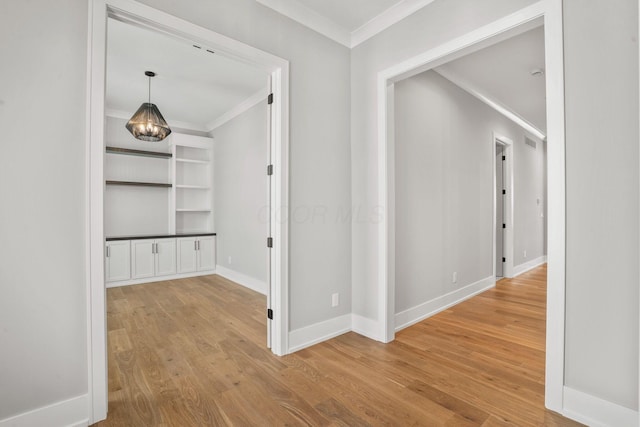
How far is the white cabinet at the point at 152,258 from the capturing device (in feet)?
16.0

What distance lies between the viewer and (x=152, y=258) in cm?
503

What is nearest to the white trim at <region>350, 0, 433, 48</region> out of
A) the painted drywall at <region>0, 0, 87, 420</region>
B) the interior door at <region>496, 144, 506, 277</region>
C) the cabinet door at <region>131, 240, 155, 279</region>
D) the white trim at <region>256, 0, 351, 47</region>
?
the white trim at <region>256, 0, 351, 47</region>

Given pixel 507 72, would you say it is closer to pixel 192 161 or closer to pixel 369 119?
pixel 369 119

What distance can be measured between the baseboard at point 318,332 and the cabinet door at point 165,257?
3.57m

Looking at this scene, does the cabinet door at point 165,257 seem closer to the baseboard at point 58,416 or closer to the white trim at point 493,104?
the baseboard at point 58,416

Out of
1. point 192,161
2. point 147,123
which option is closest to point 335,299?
point 147,123

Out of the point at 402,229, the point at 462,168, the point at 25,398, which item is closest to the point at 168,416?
the point at 25,398

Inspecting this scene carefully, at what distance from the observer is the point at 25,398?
1484mm

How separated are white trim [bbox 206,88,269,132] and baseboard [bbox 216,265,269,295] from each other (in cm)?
268

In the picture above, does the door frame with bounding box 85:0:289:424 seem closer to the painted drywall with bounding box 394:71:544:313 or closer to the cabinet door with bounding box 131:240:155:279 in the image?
the painted drywall with bounding box 394:71:544:313

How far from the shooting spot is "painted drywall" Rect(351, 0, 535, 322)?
7.93 ft

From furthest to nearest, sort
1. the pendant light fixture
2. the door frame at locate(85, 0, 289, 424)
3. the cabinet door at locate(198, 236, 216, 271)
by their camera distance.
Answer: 1. the cabinet door at locate(198, 236, 216, 271)
2. the pendant light fixture
3. the door frame at locate(85, 0, 289, 424)

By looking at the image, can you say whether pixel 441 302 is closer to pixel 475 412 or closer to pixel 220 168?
pixel 475 412

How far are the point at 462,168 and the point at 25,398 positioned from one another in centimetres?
438
